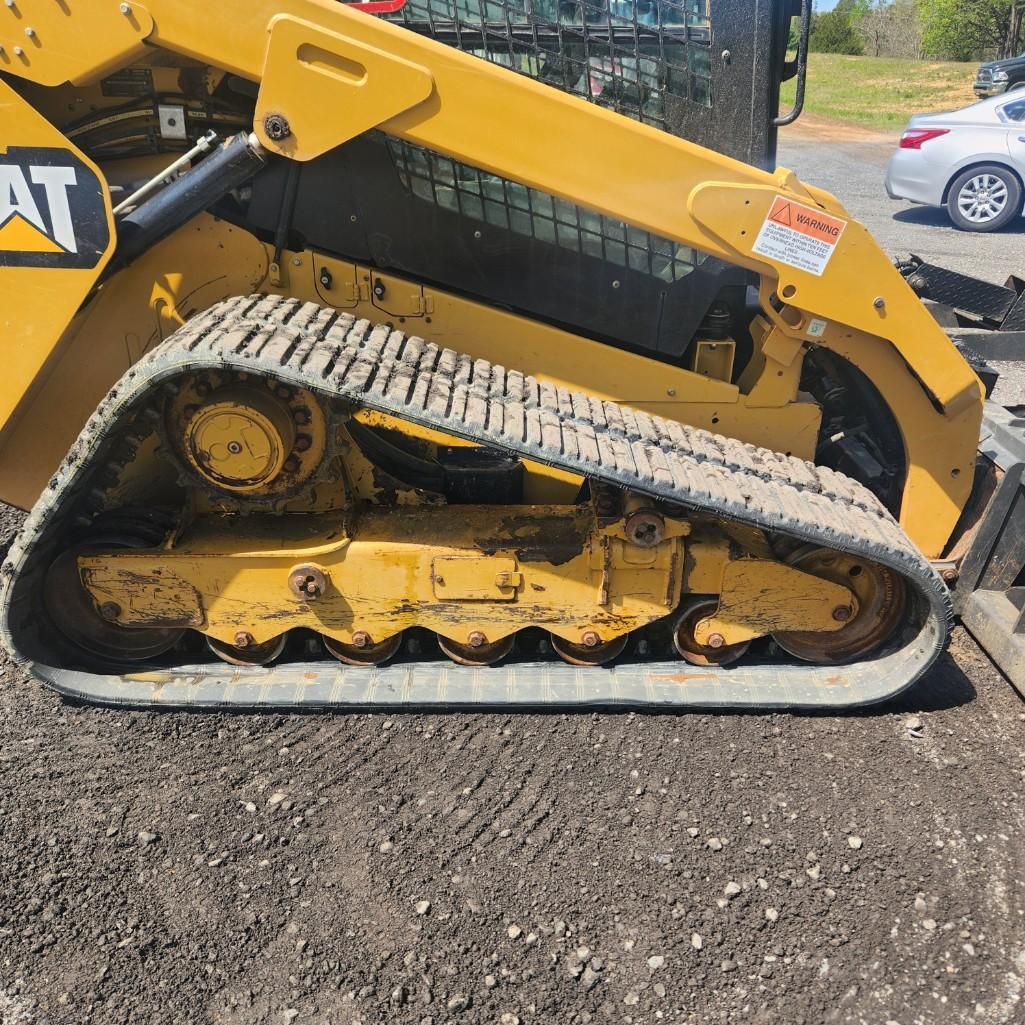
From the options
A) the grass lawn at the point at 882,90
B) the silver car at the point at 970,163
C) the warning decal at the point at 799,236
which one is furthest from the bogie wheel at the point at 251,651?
the grass lawn at the point at 882,90

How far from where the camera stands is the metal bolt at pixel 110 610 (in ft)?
9.94

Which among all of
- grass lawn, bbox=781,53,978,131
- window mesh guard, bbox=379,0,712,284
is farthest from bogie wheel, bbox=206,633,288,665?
grass lawn, bbox=781,53,978,131

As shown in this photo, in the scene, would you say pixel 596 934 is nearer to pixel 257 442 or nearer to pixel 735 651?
pixel 735 651

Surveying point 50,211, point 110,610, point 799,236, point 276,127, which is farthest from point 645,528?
Answer: point 50,211

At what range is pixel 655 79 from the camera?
2926mm

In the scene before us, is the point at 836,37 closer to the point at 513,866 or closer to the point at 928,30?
the point at 928,30

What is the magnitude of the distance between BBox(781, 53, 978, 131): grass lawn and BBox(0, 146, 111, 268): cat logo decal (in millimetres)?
18187

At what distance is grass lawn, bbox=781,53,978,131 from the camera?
20391 millimetres

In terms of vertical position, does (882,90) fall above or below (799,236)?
below

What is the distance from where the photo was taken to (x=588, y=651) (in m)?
3.22

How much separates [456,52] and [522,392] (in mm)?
990

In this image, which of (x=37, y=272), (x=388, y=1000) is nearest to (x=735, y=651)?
(x=388, y=1000)

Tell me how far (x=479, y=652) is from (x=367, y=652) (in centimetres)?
39

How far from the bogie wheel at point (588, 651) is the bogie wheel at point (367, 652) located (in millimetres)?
566
